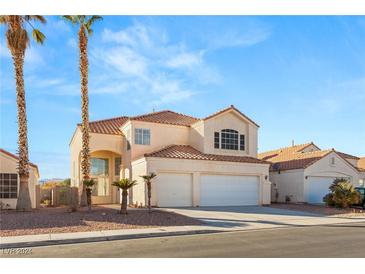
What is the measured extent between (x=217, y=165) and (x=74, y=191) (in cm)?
1082

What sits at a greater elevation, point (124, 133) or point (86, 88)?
point (86, 88)

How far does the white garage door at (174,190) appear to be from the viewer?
23156 mm

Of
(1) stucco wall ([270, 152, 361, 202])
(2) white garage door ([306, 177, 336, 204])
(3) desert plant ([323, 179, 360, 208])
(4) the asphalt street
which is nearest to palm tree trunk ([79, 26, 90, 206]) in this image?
(4) the asphalt street

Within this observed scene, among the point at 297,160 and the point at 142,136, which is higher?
the point at 142,136

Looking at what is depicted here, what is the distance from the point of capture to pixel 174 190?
23.6 metres

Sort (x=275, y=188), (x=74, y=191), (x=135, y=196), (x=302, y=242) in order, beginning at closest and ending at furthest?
1. (x=302, y=242)
2. (x=135, y=196)
3. (x=74, y=191)
4. (x=275, y=188)

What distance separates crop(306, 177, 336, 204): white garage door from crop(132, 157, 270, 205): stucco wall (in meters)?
4.60

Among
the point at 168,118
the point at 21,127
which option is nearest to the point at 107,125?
the point at 168,118

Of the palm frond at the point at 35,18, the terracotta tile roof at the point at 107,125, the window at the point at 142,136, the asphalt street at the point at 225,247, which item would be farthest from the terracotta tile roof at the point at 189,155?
the asphalt street at the point at 225,247

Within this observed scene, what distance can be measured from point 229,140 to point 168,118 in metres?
5.19

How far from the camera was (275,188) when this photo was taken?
104 feet

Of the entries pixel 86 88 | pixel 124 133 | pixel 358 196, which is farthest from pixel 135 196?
pixel 358 196

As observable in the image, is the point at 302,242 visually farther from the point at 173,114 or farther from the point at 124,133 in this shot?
the point at 173,114

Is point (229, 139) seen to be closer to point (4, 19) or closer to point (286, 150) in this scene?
point (286, 150)
